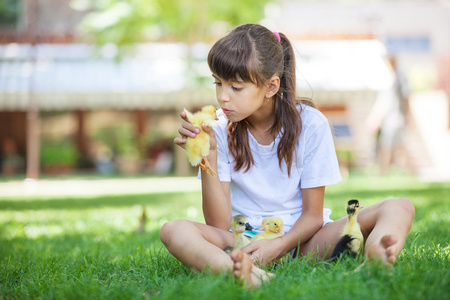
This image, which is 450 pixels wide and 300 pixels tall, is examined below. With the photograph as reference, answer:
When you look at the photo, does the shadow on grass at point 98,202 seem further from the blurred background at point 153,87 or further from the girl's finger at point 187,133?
the girl's finger at point 187,133

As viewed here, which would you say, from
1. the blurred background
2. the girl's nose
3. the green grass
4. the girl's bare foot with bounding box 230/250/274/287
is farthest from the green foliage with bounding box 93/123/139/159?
the girl's bare foot with bounding box 230/250/274/287

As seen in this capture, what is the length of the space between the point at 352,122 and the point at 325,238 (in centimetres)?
1432

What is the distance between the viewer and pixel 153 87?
13.9m

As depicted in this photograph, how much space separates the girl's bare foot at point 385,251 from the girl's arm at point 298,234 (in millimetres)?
471

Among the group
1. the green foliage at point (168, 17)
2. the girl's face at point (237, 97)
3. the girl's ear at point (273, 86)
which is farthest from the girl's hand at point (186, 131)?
the green foliage at point (168, 17)

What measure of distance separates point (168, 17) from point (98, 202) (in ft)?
17.2

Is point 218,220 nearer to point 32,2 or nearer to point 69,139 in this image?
point 32,2

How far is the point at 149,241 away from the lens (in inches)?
153

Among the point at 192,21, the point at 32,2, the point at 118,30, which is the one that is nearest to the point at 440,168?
the point at 192,21

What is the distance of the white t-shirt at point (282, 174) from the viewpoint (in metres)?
2.69

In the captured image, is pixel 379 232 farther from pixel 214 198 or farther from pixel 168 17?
pixel 168 17

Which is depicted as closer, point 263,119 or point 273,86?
point 273,86

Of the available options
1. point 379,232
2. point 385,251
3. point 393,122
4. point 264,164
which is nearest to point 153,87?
point 393,122

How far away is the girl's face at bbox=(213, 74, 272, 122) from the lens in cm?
253
